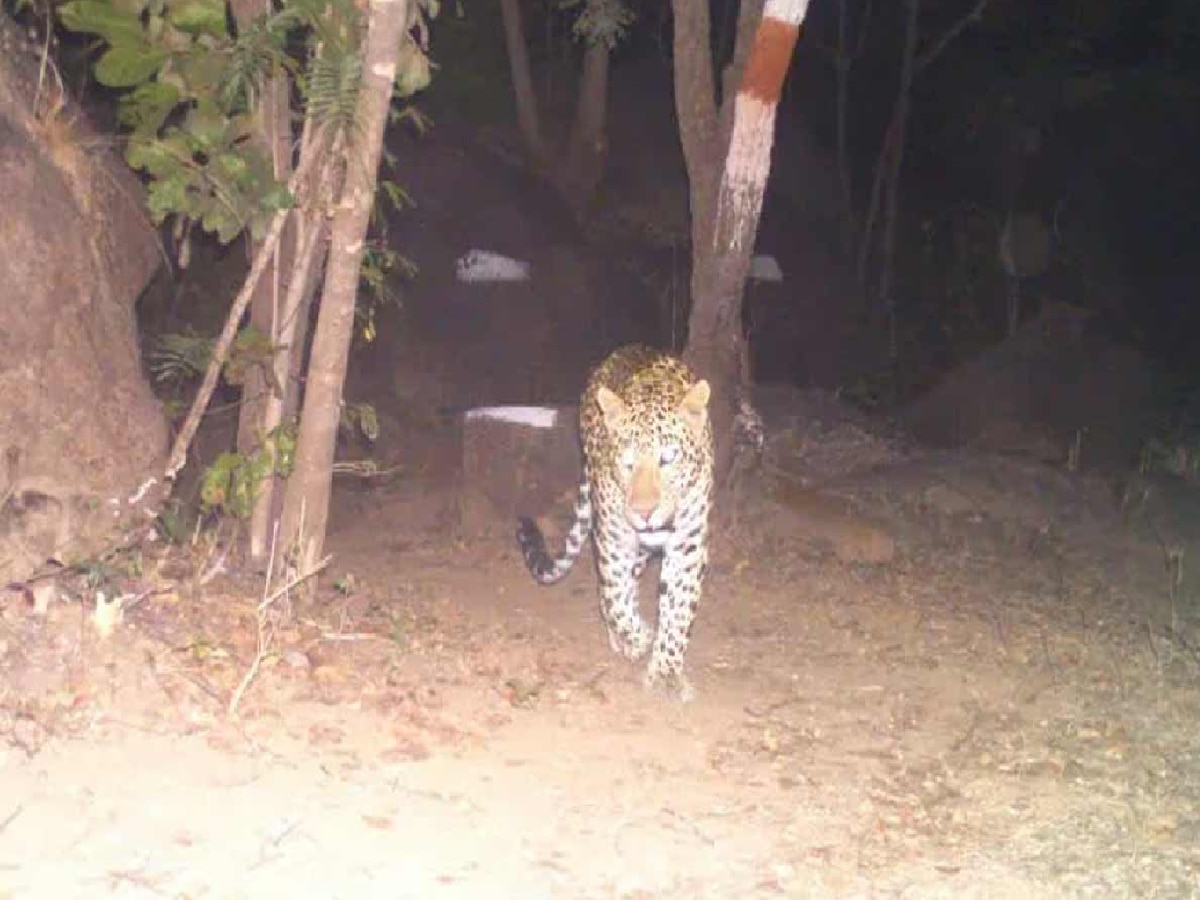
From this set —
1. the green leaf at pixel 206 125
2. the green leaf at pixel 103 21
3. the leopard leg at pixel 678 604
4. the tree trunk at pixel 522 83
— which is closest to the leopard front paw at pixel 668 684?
the leopard leg at pixel 678 604

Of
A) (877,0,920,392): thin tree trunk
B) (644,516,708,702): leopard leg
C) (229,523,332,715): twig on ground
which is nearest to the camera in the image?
(229,523,332,715): twig on ground

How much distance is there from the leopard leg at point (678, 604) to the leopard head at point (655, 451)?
160mm

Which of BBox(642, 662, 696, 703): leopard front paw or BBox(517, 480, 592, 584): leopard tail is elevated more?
BBox(517, 480, 592, 584): leopard tail

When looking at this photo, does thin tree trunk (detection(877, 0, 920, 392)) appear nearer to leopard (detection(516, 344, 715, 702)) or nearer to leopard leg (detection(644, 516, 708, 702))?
leopard (detection(516, 344, 715, 702))

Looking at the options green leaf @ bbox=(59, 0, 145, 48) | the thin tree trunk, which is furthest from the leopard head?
the thin tree trunk

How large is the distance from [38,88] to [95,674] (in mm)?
2421

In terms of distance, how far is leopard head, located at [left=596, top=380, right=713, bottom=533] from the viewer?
264 inches

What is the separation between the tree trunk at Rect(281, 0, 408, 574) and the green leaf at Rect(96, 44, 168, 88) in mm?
826

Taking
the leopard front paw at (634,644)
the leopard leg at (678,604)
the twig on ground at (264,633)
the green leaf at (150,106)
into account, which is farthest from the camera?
the leopard front paw at (634,644)

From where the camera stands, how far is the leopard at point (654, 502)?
6.76m

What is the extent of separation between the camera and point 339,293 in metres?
6.15

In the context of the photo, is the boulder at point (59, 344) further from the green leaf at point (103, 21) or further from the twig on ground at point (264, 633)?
the twig on ground at point (264, 633)

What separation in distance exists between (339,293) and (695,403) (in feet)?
5.90

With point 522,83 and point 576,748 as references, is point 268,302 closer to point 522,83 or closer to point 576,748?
point 576,748
